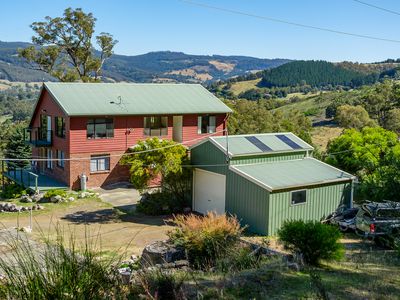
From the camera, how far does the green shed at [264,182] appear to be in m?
18.5

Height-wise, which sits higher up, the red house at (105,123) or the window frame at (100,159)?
the red house at (105,123)

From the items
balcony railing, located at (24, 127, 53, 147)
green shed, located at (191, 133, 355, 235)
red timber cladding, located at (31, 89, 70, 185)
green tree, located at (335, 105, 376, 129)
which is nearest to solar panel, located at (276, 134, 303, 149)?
green shed, located at (191, 133, 355, 235)

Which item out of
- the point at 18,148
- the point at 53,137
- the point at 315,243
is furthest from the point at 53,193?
the point at 315,243

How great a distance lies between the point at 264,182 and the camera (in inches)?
723

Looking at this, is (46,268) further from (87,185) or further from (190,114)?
(190,114)

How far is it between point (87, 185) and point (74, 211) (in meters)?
5.03

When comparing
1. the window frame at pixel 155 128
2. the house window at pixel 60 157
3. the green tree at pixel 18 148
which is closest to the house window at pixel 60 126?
the house window at pixel 60 157

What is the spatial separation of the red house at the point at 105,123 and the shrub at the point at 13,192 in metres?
2.37

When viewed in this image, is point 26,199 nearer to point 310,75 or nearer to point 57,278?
point 57,278

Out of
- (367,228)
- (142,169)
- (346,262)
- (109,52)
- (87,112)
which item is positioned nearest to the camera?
(346,262)

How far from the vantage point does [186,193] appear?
2306 cm

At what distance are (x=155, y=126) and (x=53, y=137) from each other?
21.2 feet

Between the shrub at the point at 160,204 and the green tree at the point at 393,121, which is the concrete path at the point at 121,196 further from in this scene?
Result: the green tree at the point at 393,121

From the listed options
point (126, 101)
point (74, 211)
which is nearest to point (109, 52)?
point (126, 101)
